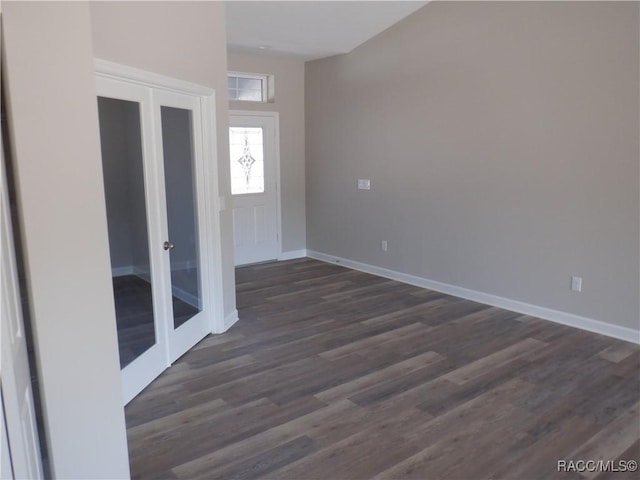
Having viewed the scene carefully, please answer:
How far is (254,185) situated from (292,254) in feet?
3.99

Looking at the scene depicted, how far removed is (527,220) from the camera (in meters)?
4.55

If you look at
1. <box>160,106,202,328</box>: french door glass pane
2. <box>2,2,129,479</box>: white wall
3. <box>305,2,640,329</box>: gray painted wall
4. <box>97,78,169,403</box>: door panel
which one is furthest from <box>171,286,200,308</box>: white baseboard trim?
<box>305,2,640,329</box>: gray painted wall

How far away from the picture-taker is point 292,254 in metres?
7.24

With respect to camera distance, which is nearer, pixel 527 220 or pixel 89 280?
pixel 89 280

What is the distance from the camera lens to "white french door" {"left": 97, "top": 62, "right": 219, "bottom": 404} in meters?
3.02

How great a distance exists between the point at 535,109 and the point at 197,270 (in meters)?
3.28

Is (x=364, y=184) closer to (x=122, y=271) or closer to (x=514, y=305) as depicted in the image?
(x=514, y=305)

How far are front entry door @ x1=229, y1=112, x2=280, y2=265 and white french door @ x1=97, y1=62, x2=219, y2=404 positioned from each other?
8.45ft

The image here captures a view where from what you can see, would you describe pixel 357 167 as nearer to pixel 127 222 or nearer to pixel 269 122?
pixel 269 122

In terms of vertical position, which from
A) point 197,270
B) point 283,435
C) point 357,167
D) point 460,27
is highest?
point 460,27

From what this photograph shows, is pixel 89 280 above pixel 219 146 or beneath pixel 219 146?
beneath

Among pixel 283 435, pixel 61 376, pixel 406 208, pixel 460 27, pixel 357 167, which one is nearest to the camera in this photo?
pixel 61 376

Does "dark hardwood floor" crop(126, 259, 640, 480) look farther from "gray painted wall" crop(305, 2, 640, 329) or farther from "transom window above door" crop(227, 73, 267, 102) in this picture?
"transom window above door" crop(227, 73, 267, 102)

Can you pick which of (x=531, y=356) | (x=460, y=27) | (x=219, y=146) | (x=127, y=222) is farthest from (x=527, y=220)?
(x=127, y=222)
